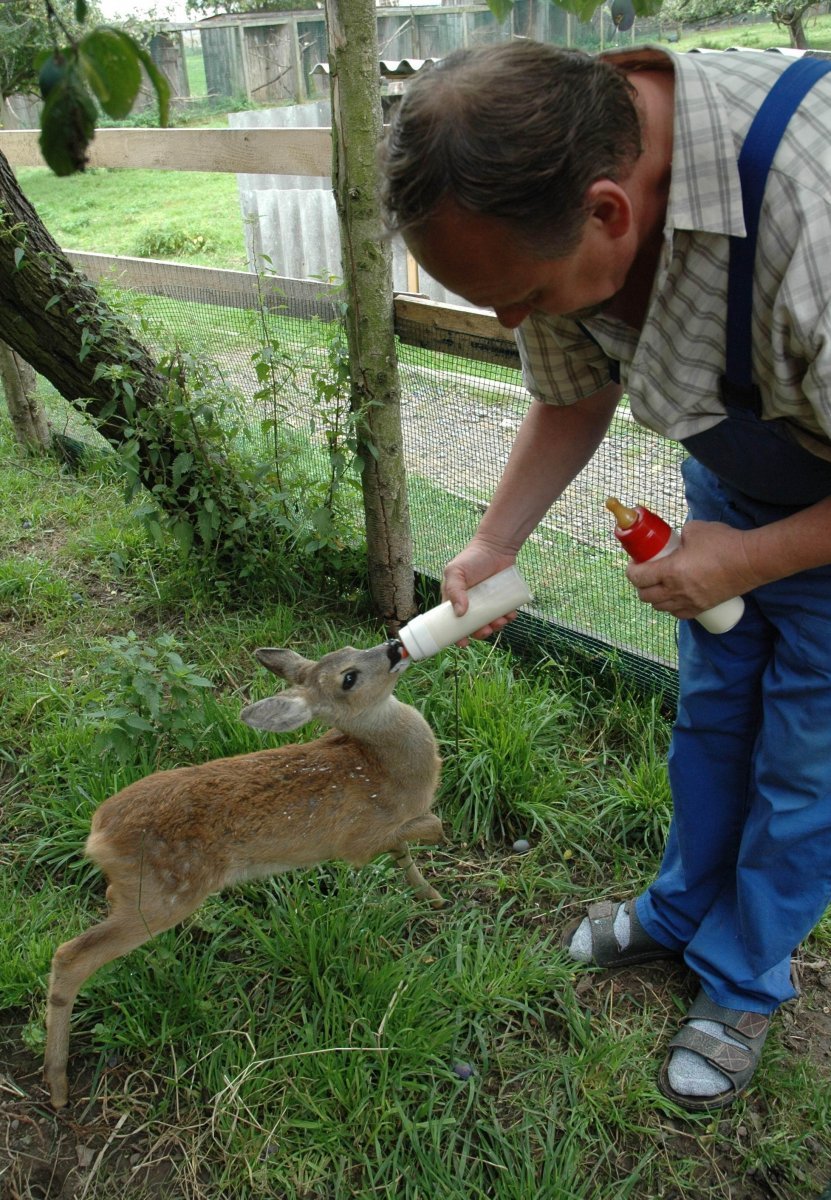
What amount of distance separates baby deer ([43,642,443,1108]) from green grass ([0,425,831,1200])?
157mm

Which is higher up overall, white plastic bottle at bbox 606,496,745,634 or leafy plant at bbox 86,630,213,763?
white plastic bottle at bbox 606,496,745,634

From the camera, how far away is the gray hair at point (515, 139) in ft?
5.10

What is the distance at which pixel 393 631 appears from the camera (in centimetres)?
426

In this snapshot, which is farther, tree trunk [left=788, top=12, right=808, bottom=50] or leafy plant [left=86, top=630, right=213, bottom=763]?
tree trunk [left=788, top=12, right=808, bottom=50]

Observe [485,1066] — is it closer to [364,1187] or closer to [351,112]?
[364,1187]

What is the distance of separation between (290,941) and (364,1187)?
2.11 ft

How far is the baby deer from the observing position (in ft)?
8.45

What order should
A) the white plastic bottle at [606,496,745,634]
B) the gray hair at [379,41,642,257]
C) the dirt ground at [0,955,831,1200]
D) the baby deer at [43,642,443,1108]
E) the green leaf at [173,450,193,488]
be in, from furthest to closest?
1. the green leaf at [173,450,193,488]
2. the baby deer at [43,642,443,1108]
3. the dirt ground at [0,955,831,1200]
4. the white plastic bottle at [606,496,745,634]
5. the gray hair at [379,41,642,257]

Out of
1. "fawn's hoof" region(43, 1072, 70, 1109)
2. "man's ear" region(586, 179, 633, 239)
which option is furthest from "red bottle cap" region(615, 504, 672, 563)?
"fawn's hoof" region(43, 1072, 70, 1109)

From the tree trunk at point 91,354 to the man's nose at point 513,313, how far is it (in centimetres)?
244

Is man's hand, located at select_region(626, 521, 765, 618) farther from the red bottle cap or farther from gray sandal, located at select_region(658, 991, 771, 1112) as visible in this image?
gray sandal, located at select_region(658, 991, 771, 1112)

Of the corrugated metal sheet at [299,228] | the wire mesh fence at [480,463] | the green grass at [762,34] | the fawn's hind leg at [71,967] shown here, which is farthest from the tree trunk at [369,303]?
the green grass at [762,34]

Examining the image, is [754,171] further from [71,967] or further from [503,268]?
[71,967]

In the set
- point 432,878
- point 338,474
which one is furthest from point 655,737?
point 338,474
